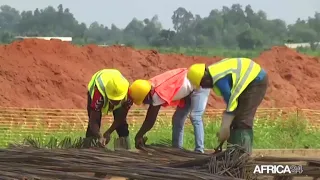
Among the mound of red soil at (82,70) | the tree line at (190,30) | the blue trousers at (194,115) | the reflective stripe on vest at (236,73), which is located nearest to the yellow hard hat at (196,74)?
the reflective stripe on vest at (236,73)

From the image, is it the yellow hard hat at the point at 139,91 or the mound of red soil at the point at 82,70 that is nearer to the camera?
the yellow hard hat at the point at 139,91

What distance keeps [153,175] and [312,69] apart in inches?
778

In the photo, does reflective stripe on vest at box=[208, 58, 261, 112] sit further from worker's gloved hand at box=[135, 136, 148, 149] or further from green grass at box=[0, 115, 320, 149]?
green grass at box=[0, 115, 320, 149]

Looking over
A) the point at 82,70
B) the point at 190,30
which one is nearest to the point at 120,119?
the point at 82,70

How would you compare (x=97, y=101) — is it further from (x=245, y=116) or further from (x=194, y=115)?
(x=245, y=116)

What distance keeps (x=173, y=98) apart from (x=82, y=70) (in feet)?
45.5

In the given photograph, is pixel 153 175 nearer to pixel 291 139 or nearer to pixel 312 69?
pixel 291 139

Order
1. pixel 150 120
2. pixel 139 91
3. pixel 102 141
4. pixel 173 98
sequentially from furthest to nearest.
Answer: pixel 173 98, pixel 150 120, pixel 139 91, pixel 102 141

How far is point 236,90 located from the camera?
7.14 m

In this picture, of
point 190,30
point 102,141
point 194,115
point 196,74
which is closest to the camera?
point 196,74

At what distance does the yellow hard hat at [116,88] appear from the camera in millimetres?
7977

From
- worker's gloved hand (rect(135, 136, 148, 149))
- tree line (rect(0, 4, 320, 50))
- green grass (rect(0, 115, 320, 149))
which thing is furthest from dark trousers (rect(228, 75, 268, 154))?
tree line (rect(0, 4, 320, 50))

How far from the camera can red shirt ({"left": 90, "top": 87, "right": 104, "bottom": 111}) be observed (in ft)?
26.5

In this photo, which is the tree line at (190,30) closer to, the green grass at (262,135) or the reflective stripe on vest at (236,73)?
the green grass at (262,135)
